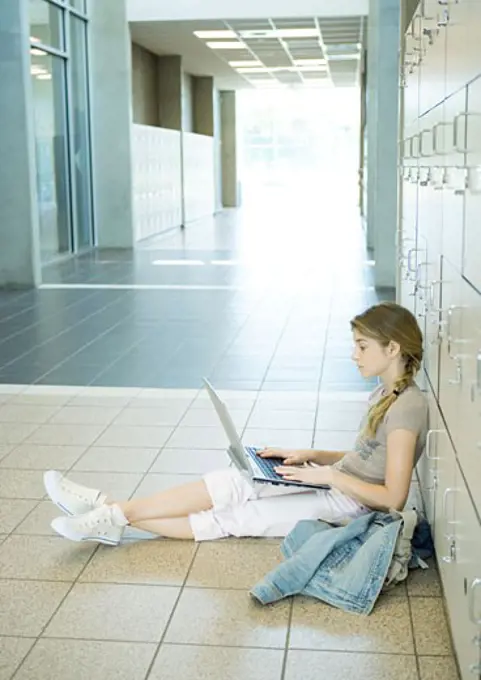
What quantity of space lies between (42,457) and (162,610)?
6.07ft

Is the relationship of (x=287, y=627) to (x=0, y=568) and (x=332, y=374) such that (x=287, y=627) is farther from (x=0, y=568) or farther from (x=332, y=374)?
(x=332, y=374)

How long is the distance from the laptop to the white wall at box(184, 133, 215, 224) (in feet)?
57.6

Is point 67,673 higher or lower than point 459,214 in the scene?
lower

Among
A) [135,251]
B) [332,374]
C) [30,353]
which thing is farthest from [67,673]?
[135,251]

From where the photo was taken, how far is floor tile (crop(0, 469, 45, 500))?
14.2ft

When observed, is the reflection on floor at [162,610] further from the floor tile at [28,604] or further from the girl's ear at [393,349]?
the girl's ear at [393,349]

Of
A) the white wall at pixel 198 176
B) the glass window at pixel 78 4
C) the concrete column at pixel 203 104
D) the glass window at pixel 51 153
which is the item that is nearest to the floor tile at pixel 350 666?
the glass window at pixel 51 153

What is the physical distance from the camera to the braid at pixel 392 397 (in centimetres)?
353

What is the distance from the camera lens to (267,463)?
3703 mm

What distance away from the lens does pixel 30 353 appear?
7.54 metres

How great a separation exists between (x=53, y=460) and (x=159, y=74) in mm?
17181

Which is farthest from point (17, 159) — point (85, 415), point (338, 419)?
point (338, 419)

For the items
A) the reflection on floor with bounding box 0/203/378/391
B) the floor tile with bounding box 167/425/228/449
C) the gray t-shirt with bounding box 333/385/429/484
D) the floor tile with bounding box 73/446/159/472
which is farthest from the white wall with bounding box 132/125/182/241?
the gray t-shirt with bounding box 333/385/429/484

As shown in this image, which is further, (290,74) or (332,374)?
(290,74)
